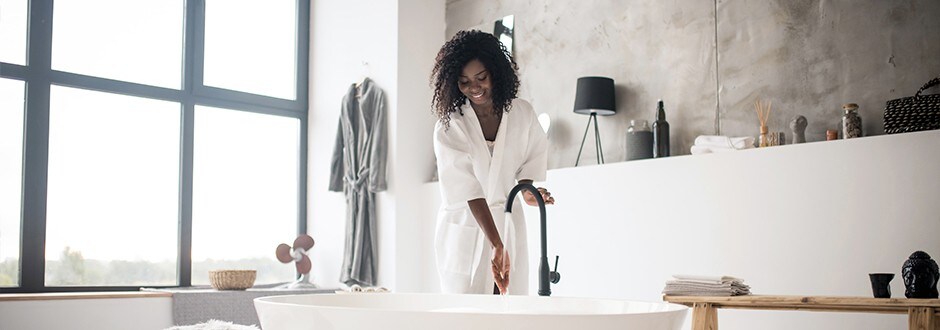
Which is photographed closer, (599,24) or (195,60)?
(599,24)

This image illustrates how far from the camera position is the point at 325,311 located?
83 centimetres

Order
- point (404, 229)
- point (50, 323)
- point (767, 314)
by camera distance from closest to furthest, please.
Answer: point (767, 314), point (50, 323), point (404, 229)

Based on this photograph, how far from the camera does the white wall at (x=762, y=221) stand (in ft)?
10.1

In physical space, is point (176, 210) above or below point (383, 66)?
below

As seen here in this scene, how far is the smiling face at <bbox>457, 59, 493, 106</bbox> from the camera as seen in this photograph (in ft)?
7.51

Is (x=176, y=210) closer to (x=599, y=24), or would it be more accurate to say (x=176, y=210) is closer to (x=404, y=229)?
(x=404, y=229)

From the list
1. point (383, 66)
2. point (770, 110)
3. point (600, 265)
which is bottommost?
point (600, 265)

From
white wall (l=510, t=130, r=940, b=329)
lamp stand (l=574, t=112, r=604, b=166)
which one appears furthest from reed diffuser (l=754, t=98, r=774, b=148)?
lamp stand (l=574, t=112, r=604, b=166)

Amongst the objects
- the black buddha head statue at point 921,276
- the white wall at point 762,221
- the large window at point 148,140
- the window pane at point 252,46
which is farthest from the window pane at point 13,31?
the black buddha head statue at point 921,276

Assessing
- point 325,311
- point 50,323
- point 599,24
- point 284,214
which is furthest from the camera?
point 284,214

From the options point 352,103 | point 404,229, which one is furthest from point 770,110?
point 352,103

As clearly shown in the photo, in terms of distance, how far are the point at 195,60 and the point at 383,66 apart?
1.09 m

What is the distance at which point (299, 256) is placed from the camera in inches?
199

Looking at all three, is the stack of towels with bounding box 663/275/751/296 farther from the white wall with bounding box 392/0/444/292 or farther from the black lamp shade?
the white wall with bounding box 392/0/444/292
